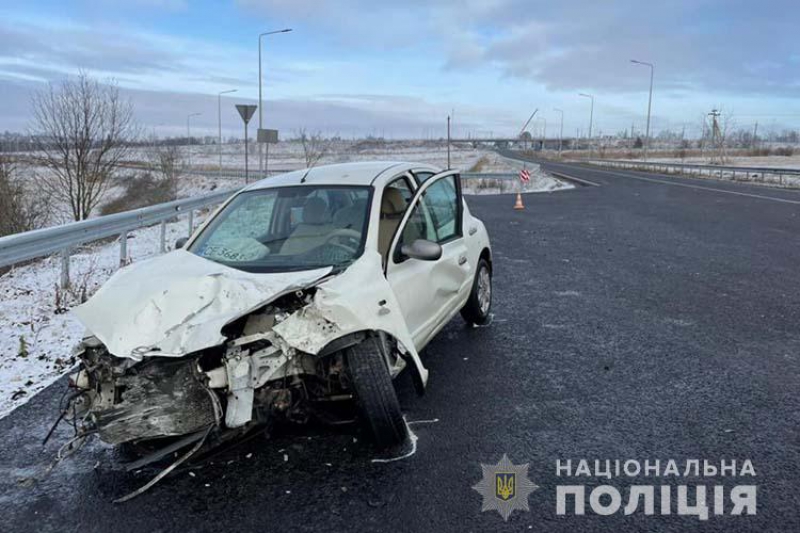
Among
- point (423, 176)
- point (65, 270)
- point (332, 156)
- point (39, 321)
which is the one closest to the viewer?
point (423, 176)

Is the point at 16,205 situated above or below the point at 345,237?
below

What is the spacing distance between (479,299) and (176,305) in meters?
3.63

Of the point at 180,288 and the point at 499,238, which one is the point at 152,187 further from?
the point at 180,288

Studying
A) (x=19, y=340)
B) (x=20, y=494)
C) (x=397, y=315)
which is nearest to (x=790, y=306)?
(x=397, y=315)

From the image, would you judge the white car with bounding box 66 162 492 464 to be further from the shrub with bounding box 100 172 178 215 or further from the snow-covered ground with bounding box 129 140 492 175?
the shrub with bounding box 100 172 178 215

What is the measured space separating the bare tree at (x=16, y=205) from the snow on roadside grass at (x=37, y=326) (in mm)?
8130

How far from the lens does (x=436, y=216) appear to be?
557 centimetres

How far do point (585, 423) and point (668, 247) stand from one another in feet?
27.0

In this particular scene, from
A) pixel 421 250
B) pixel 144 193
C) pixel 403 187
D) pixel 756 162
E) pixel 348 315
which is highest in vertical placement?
pixel 756 162

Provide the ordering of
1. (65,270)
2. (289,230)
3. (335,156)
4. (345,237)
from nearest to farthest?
1. (345,237)
2. (289,230)
3. (65,270)
4. (335,156)

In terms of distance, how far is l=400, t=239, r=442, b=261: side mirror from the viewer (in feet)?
14.6

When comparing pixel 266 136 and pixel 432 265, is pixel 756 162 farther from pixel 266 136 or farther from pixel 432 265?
pixel 432 265

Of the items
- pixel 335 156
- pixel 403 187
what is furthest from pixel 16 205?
pixel 335 156

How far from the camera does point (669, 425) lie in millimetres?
4207
